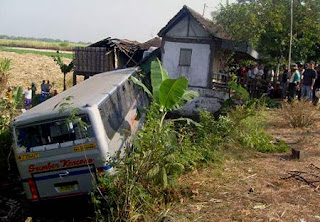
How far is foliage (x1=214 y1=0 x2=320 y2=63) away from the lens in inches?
623

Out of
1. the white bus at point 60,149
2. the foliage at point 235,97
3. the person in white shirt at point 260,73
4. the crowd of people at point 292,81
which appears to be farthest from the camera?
the person in white shirt at point 260,73

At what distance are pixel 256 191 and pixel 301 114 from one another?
496 centimetres

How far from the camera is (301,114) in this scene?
1038 centimetres

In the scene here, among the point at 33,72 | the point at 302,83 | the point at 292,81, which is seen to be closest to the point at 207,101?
the point at 292,81

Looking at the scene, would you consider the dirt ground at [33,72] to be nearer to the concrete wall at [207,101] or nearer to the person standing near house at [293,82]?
the concrete wall at [207,101]

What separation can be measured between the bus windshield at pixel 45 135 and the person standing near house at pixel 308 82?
359 inches

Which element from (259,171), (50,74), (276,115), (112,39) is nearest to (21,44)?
(50,74)

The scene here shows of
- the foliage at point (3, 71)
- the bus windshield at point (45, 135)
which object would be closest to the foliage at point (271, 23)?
the foliage at point (3, 71)

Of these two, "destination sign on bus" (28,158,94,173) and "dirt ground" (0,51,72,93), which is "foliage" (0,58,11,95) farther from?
"destination sign on bus" (28,158,94,173)

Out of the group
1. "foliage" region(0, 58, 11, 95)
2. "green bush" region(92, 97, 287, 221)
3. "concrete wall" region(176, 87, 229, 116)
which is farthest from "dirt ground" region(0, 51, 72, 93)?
"green bush" region(92, 97, 287, 221)

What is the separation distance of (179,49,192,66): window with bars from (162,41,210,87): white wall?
0.48 feet

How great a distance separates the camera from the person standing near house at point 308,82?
1288 cm

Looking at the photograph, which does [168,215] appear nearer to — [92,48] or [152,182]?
[152,182]

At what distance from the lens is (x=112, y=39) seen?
22.6 m
